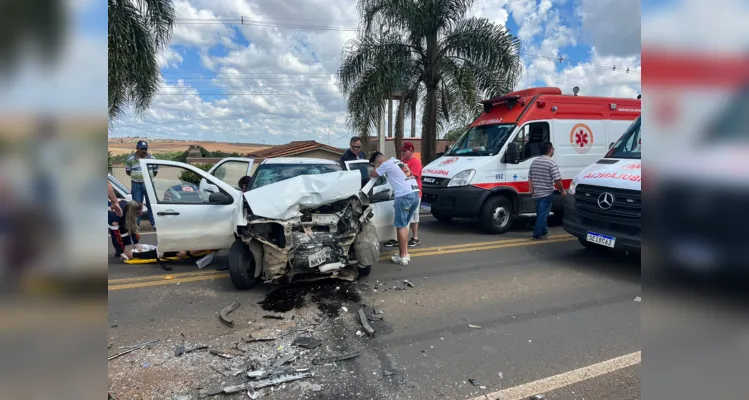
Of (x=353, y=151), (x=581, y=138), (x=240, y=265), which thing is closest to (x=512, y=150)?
(x=581, y=138)

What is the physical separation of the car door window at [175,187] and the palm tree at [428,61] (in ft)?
26.5

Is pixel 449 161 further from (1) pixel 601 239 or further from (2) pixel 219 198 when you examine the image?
(2) pixel 219 198

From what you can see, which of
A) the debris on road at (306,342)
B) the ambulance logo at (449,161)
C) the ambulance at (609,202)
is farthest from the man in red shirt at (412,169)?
Answer: the debris on road at (306,342)

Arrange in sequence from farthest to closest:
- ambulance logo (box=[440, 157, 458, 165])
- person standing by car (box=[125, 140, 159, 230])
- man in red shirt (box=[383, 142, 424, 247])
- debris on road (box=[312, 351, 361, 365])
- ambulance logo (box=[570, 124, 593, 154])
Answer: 1. ambulance logo (box=[570, 124, 593, 154])
2. ambulance logo (box=[440, 157, 458, 165])
3. man in red shirt (box=[383, 142, 424, 247])
4. person standing by car (box=[125, 140, 159, 230])
5. debris on road (box=[312, 351, 361, 365])

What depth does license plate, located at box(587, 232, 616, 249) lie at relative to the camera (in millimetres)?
5324

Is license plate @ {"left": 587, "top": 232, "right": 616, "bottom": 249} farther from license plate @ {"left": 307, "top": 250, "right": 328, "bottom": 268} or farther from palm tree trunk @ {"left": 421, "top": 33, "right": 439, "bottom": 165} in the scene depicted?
palm tree trunk @ {"left": 421, "top": 33, "right": 439, "bottom": 165}

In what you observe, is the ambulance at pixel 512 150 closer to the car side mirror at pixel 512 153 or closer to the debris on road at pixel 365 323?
the car side mirror at pixel 512 153

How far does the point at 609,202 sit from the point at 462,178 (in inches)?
Result: 113

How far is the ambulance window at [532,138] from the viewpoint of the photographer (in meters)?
8.27

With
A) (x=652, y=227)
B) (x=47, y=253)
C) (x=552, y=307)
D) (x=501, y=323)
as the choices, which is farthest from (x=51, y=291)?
(x=552, y=307)

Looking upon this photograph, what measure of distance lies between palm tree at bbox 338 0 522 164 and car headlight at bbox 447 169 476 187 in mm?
5539

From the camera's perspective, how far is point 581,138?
8891 millimetres

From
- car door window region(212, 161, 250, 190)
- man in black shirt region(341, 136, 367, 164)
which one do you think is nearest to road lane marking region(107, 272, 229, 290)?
car door window region(212, 161, 250, 190)

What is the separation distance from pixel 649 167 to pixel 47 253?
4.47 ft
